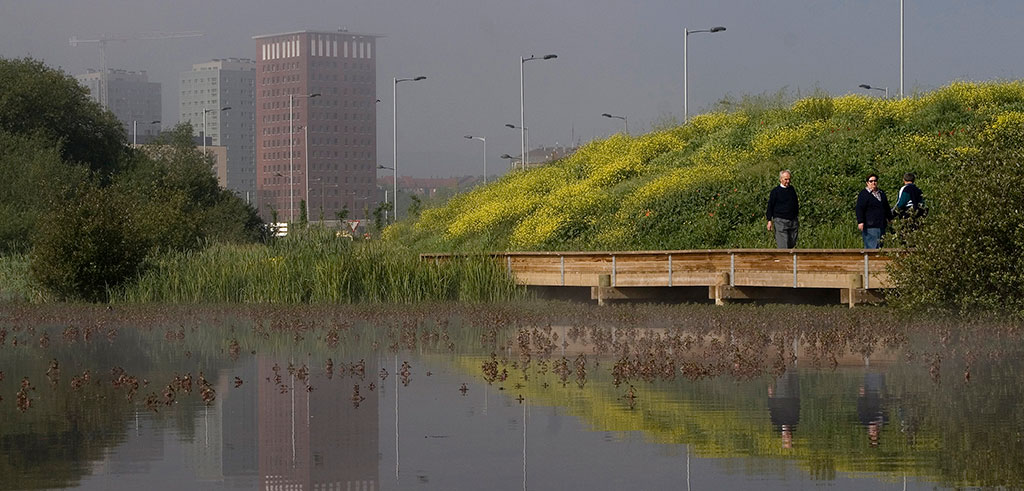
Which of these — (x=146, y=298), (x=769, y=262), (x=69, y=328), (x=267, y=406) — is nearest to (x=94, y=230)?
(x=146, y=298)

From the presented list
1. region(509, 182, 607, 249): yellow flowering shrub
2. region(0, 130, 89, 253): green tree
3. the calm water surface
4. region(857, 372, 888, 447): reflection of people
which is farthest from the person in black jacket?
region(0, 130, 89, 253): green tree

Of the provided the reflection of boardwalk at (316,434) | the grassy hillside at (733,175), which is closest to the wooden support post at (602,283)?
the grassy hillside at (733,175)

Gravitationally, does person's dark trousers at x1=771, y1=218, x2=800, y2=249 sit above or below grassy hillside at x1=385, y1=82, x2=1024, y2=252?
below

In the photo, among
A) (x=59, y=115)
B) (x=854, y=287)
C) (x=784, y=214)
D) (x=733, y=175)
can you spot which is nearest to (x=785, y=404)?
(x=854, y=287)

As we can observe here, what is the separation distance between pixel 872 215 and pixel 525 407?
1468 cm

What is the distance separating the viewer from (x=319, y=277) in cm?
2723

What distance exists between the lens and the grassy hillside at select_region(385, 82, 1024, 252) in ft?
110

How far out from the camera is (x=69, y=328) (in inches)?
842

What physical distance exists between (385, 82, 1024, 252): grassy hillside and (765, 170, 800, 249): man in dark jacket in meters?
4.42

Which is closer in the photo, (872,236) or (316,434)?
(316,434)

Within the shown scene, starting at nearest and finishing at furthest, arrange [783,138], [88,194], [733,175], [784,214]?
[784,214] → [88,194] → [733,175] → [783,138]

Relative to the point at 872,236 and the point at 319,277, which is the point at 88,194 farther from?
the point at 872,236

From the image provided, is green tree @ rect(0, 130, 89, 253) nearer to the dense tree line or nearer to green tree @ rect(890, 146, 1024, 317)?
the dense tree line

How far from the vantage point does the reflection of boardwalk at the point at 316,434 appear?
28.7 feet
